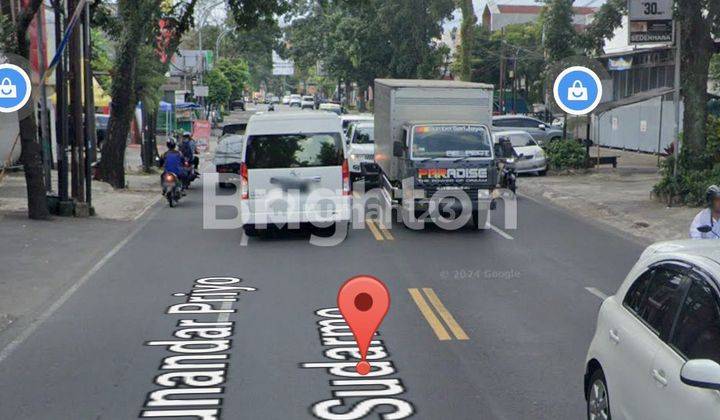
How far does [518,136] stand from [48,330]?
2483 centimetres

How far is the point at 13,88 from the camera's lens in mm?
20234

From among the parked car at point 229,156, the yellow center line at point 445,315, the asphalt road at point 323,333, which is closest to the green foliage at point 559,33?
the parked car at point 229,156

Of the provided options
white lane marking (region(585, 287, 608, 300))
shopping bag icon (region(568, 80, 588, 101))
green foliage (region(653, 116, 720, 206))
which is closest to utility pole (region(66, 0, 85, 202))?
white lane marking (region(585, 287, 608, 300))

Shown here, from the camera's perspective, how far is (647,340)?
246 inches

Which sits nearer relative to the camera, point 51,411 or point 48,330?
point 51,411

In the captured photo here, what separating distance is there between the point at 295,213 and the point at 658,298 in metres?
12.5

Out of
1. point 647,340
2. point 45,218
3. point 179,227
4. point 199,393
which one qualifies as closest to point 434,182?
point 179,227

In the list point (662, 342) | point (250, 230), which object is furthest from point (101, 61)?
point (662, 342)

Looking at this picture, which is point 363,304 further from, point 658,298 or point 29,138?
point 29,138

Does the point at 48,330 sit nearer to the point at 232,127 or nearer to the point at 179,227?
the point at 179,227

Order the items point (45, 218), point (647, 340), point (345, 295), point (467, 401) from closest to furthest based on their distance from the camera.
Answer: point (647, 340) → point (345, 295) → point (467, 401) → point (45, 218)

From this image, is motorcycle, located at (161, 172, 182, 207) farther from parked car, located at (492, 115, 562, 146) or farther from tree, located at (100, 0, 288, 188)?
parked car, located at (492, 115, 562, 146)

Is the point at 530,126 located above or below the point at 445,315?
above

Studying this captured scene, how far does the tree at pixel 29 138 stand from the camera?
64.6 feet
